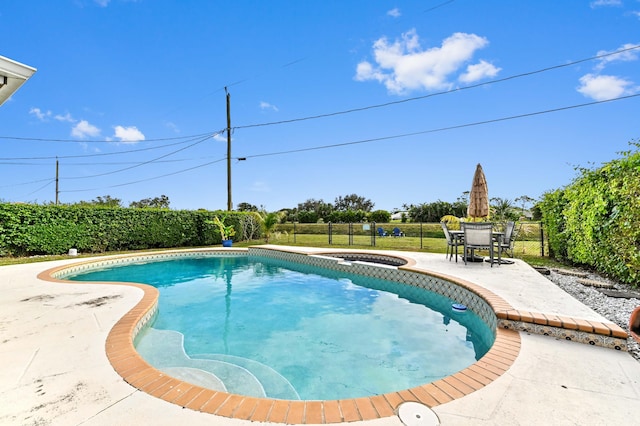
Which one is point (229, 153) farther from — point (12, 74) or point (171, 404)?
point (171, 404)

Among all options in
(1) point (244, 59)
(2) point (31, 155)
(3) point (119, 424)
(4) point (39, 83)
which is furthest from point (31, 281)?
(2) point (31, 155)

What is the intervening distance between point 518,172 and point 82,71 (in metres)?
23.0

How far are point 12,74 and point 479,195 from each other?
954cm

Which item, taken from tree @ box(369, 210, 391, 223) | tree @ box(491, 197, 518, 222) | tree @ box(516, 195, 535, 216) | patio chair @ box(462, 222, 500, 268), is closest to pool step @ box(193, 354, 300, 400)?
patio chair @ box(462, 222, 500, 268)

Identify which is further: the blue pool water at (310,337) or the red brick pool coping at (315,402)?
the blue pool water at (310,337)

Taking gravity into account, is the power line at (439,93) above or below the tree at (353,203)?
above

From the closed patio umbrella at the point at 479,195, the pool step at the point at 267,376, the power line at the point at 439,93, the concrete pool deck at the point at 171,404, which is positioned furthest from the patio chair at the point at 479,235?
the power line at the point at 439,93

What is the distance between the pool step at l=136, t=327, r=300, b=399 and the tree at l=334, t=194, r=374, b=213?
5128 centimetres

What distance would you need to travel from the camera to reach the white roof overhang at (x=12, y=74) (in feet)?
10.6

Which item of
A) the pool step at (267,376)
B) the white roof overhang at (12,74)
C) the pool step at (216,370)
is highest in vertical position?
the white roof overhang at (12,74)

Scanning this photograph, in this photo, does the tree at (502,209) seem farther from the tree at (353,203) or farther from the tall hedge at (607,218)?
the tree at (353,203)

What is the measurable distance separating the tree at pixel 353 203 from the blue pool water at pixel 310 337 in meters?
48.0

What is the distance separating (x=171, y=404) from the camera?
6.23 ft

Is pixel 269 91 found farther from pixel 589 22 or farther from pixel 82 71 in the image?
pixel 589 22
